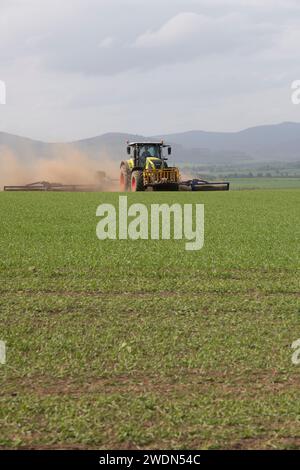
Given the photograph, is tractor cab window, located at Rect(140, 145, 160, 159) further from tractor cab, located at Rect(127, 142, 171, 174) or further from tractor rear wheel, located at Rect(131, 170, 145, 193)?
tractor rear wheel, located at Rect(131, 170, 145, 193)

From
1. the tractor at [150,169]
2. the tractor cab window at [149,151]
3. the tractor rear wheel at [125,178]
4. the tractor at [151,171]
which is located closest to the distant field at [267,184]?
the tractor rear wheel at [125,178]

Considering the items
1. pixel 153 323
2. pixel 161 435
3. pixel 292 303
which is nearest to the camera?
pixel 161 435

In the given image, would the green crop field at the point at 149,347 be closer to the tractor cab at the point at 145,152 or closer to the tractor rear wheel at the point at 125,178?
the tractor cab at the point at 145,152

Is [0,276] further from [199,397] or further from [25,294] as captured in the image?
[199,397]

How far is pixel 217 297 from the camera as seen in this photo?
9.80 m

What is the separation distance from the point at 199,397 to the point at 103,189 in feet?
141

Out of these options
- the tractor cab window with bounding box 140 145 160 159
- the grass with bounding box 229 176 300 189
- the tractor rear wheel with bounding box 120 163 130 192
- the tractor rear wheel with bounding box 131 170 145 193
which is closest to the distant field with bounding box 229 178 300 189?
the grass with bounding box 229 176 300 189

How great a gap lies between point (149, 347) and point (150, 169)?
30949mm

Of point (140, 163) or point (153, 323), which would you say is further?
point (140, 163)

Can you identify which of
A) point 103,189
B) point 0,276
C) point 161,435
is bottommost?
point 161,435

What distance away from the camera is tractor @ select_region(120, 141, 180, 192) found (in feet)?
124

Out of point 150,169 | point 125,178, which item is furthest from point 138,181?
point 125,178

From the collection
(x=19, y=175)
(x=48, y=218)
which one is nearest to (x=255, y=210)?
(x=48, y=218)

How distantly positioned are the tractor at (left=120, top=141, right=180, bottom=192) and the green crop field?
23.4 meters
